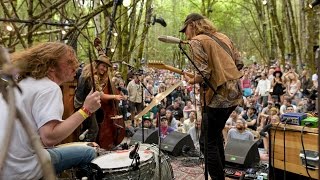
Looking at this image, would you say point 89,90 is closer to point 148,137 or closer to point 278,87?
point 148,137

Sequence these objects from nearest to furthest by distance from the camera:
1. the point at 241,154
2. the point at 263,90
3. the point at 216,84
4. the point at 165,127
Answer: the point at 216,84, the point at 241,154, the point at 165,127, the point at 263,90

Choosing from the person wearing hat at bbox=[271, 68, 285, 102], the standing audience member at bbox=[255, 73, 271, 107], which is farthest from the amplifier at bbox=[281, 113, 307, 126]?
the standing audience member at bbox=[255, 73, 271, 107]

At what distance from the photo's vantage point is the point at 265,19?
27.0 meters

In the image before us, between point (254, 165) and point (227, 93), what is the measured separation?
300 cm

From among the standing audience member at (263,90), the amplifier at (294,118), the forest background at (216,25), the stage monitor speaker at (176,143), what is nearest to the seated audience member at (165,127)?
the forest background at (216,25)

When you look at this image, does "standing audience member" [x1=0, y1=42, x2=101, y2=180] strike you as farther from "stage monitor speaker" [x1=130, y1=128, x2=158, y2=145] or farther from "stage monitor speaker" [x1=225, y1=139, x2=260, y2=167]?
"stage monitor speaker" [x1=130, y1=128, x2=158, y2=145]

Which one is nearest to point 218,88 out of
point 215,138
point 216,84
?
point 216,84

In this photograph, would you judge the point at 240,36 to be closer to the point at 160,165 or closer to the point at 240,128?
the point at 240,128

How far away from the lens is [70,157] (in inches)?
120

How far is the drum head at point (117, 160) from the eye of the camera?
322 centimetres

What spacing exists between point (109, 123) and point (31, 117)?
2704mm

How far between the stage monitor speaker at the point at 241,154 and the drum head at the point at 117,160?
2.91 m

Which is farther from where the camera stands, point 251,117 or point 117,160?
point 251,117

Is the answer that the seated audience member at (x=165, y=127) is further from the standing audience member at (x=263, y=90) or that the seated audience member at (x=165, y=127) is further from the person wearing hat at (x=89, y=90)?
the person wearing hat at (x=89, y=90)
